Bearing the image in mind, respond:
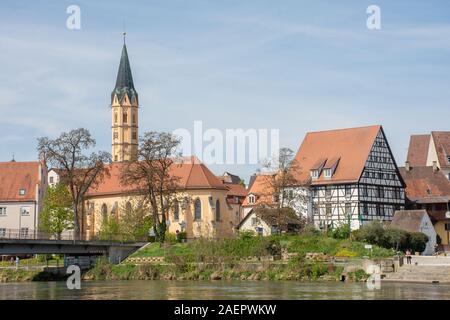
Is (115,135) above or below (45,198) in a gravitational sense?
above

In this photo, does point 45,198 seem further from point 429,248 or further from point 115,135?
point 115,135

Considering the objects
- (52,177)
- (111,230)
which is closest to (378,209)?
(111,230)

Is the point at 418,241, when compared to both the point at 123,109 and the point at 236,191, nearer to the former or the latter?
the point at 236,191

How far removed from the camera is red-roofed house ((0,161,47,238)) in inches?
3999

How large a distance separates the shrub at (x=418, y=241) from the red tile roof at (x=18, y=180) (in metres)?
44.3

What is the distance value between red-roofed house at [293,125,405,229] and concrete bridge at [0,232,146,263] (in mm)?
18085

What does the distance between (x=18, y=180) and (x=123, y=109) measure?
147 feet

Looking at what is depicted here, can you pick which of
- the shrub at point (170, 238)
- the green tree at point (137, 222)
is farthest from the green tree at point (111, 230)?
the shrub at point (170, 238)

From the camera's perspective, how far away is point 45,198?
311 feet

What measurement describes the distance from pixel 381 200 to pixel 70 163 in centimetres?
2954

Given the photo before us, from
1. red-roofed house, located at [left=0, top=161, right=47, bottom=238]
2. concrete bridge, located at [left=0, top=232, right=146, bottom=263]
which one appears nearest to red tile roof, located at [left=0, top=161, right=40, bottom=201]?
red-roofed house, located at [left=0, top=161, right=47, bottom=238]

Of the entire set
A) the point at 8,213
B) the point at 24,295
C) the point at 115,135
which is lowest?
the point at 24,295
